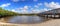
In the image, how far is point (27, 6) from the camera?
2.19 metres

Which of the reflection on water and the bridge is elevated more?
the bridge

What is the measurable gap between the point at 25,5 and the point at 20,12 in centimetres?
13

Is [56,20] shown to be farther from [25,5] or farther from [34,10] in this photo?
[25,5]

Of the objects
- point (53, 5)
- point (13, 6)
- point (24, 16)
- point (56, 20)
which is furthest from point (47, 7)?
point (13, 6)

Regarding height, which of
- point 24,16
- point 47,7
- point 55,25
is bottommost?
point 55,25

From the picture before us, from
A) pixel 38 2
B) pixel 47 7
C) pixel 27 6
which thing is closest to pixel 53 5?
pixel 47 7

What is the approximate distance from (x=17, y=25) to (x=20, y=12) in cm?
20

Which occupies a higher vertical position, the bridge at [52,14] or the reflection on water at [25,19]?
the bridge at [52,14]

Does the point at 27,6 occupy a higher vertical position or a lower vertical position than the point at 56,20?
higher

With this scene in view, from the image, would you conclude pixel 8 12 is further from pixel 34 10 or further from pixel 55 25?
pixel 55 25

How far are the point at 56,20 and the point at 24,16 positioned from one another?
Result: 1.58ft

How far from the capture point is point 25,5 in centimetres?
220

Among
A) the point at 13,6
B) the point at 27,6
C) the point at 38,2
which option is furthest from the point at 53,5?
the point at 13,6

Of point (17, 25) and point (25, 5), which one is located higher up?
point (25, 5)
